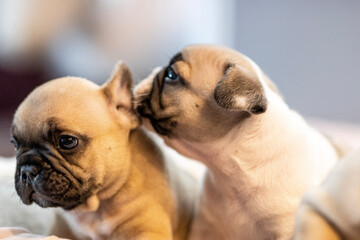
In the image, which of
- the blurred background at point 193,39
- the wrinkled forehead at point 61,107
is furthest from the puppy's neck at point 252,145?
the blurred background at point 193,39

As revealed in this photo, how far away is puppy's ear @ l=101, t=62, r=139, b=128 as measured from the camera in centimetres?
136

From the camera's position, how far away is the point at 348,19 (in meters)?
3.56

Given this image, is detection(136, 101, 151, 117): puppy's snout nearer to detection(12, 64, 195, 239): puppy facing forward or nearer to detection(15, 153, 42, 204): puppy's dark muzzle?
detection(12, 64, 195, 239): puppy facing forward

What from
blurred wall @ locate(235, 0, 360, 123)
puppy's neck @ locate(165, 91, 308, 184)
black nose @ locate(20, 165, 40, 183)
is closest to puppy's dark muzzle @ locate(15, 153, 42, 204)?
black nose @ locate(20, 165, 40, 183)

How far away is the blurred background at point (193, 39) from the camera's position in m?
3.62

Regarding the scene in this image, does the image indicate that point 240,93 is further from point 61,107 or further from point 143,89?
point 61,107

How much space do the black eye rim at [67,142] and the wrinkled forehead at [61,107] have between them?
0.10ft

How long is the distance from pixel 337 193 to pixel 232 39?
126 inches

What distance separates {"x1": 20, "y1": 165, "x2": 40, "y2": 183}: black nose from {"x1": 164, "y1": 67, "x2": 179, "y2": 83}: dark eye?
0.43m

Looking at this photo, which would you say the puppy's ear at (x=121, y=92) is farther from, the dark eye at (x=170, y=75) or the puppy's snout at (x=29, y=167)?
the puppy's snout at (x=29, y=167)

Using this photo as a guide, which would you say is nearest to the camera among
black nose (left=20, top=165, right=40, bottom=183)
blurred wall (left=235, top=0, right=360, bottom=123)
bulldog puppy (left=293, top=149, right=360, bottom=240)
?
bulldog puppy (left=293, top=149, right=360, bottom=240)

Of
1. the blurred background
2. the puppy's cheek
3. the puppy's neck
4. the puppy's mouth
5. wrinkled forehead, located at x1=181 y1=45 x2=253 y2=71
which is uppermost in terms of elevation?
wrinkled forehead, located at x1=181 y1=45 x2=253 y2=71

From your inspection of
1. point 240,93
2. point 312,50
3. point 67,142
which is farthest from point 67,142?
point 312,50

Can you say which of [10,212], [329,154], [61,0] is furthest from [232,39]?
[10,212]
